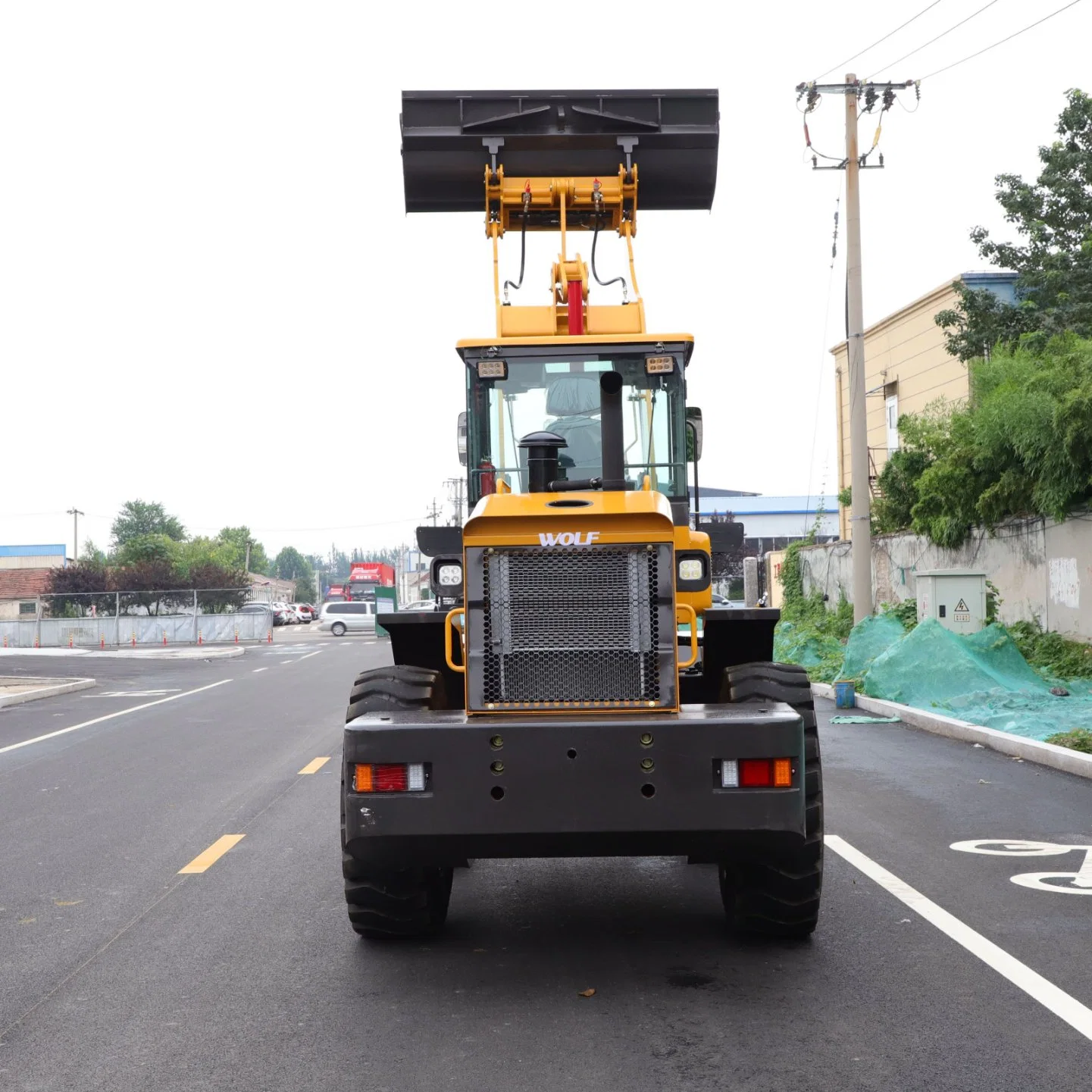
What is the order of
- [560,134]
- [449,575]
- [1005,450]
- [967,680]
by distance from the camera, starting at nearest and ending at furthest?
1. [449,575]
2. [560,134]
3. [967,680]
4. [1005,450]

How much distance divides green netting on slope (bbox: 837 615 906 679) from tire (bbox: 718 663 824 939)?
14.2 metres

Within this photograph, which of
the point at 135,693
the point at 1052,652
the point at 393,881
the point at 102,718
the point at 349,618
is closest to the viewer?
the point at 393,881

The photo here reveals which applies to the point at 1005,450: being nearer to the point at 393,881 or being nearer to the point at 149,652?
the point at 393,881

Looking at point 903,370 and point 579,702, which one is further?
point 903,370

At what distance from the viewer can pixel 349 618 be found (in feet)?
241

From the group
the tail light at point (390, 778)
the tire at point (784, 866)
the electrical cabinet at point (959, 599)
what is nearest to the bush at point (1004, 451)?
the electrical cabinet at point (959, 599)

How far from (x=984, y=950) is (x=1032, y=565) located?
1534cm

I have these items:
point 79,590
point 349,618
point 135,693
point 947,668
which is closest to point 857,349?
point 947,668

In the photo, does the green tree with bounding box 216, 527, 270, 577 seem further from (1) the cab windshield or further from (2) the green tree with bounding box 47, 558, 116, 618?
(1) the cab windshield

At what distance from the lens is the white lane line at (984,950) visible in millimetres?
4863

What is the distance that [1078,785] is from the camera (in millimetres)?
10555

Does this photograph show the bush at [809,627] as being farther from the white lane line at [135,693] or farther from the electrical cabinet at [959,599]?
the white lane line at [135,693]

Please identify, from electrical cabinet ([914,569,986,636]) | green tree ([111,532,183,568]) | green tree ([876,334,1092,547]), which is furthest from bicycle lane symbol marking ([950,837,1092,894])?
green tree ([111,532,183,568])

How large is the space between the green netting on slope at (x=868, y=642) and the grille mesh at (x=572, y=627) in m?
14.9
